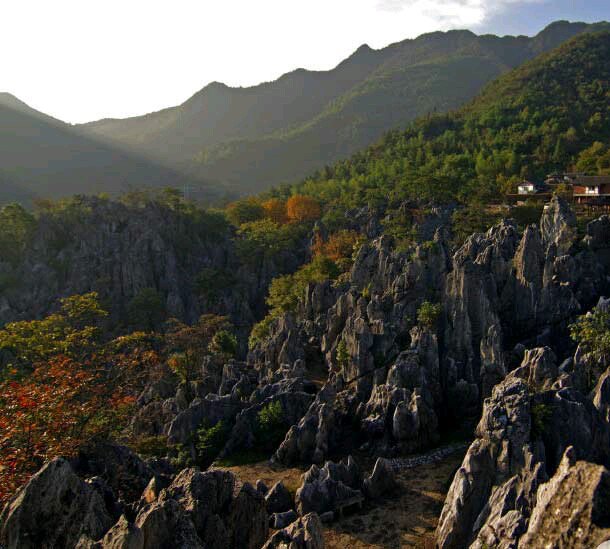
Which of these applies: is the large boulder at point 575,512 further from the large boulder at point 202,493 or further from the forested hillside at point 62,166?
the forested hillside at point 62,166

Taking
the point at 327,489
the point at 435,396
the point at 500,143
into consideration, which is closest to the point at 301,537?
the point at 327,489

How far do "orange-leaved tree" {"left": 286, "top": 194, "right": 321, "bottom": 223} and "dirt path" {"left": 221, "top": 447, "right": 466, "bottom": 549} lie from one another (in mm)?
53940

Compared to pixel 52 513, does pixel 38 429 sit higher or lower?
lower

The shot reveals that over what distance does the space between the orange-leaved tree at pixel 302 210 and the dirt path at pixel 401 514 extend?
53940mm

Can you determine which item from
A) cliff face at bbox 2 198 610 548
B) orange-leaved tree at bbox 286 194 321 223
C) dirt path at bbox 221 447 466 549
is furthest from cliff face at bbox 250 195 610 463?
orange-leaved tree at bbox 286 194 321 223

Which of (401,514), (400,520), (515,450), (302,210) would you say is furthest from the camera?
(302,210)

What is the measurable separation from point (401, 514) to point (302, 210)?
59455mm

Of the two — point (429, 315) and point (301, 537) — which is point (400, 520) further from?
point (429, 315)

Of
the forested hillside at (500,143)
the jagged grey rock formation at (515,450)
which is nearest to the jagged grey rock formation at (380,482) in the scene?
the jagged grey rock formation at (515,450)

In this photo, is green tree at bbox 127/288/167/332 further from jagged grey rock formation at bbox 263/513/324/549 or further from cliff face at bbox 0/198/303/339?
jagged grey rock formation at bbox 263/513/324/549

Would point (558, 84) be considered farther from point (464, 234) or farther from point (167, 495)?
point (167, 495)

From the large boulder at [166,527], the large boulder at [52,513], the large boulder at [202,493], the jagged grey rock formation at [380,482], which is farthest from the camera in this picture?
the jagged grey rock formation at [380,482]

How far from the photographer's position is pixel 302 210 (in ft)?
247

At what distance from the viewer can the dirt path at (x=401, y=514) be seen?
1781cm
